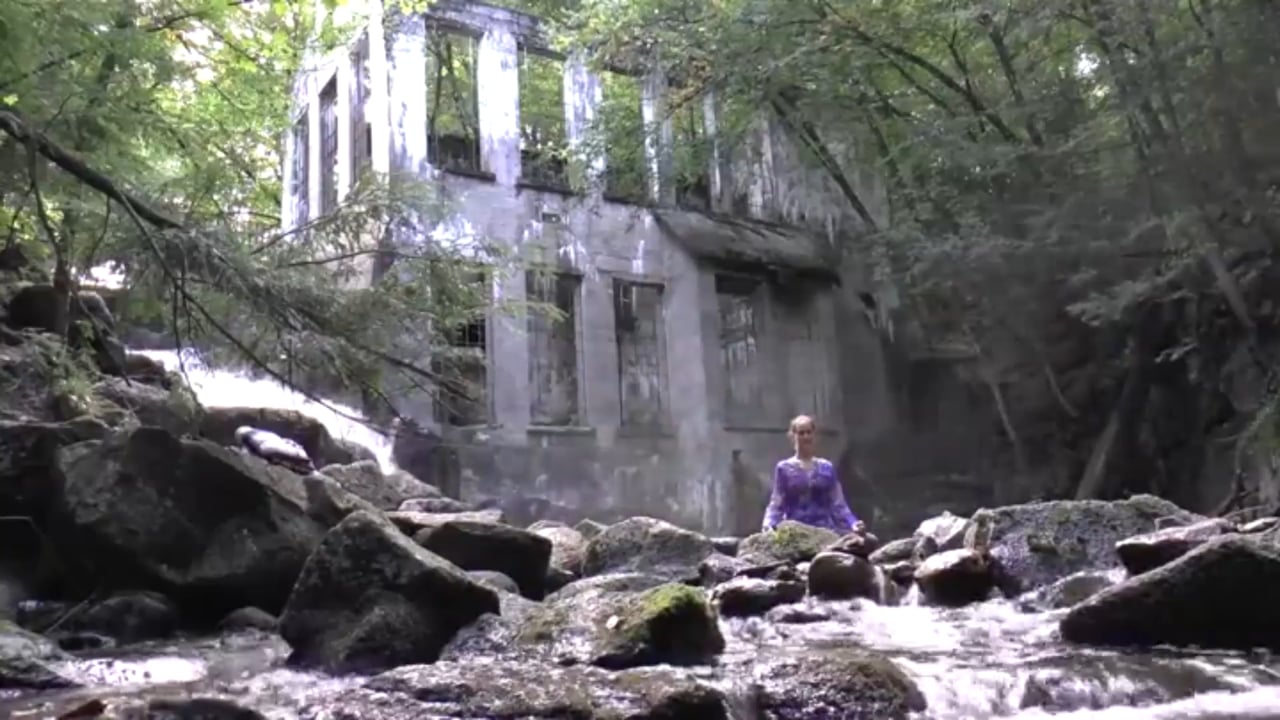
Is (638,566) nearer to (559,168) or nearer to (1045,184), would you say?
(1045,184)

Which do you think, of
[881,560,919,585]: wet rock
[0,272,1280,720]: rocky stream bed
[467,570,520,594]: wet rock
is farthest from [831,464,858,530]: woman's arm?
[467,570,520,594]: wet rock

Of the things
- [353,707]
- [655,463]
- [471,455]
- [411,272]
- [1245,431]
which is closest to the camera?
[353,707]

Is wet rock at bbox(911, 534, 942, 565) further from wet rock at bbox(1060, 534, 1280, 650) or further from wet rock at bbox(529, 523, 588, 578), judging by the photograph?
wet rock at bbox(1060, 534, 1280, 650)

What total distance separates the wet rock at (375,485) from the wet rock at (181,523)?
10.5 ft

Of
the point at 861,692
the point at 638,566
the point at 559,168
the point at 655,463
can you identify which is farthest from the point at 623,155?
the point at 861,692

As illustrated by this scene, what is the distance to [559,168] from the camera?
18.8 metres

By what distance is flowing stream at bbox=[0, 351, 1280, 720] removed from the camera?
16.0 ft

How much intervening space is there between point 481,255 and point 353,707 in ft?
19.0

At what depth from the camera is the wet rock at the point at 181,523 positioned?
7523mm

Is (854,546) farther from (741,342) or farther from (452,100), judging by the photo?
(452,100)

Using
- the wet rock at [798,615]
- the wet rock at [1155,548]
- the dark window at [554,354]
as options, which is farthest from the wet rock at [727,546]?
the dark window at [554,354]

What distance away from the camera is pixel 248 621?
292 inches

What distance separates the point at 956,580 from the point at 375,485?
5.98m

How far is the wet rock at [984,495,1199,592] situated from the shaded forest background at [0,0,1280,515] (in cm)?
422
